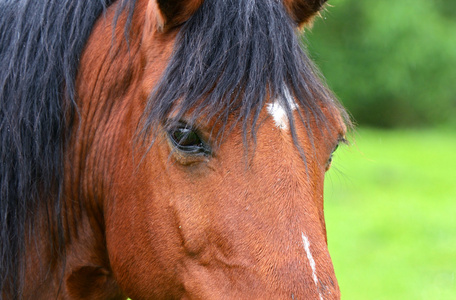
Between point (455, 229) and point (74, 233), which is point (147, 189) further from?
point (455, 229)

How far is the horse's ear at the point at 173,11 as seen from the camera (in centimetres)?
216

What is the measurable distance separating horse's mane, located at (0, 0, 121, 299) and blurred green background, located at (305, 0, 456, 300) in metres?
1.13

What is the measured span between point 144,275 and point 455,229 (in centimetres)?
830

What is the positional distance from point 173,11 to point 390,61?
1918 centimetres

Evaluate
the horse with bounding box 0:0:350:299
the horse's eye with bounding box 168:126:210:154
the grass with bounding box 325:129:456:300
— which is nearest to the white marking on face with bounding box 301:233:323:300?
the horse with bounding box 0:0:350:299

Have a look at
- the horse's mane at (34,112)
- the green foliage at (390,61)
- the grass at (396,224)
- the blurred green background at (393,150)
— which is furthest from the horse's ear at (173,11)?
the green foliage at (390,61)

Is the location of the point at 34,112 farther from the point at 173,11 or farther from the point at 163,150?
the point at 173,11

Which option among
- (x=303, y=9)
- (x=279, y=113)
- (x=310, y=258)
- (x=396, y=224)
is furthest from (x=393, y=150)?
(x=310, y=258)

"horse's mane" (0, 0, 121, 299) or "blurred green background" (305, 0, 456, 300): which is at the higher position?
"horse's mane" (0, 0, 121, 299)

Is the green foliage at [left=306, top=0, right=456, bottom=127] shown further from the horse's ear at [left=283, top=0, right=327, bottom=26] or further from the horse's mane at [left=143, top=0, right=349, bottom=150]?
the horse's mane at [left=143, top=0, right=349, bottom=150]

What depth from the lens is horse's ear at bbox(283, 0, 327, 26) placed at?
2.46m

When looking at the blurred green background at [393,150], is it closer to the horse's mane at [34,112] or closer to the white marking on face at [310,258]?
the white marking on face at [310,258]

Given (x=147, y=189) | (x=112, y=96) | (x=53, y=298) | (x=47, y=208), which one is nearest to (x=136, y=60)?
(x=112, y=96)

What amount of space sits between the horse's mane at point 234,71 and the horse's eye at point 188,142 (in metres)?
0.05
